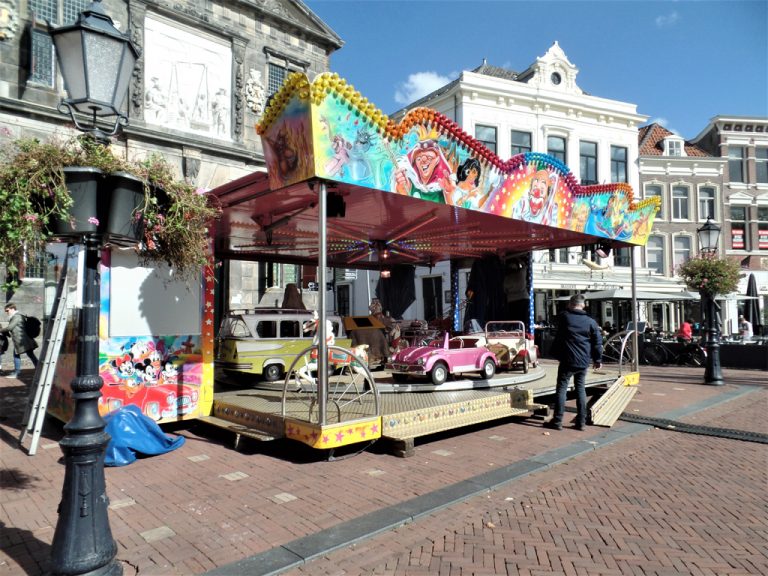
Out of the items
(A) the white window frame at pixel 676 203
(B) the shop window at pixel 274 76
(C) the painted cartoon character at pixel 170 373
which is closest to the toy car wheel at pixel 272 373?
(C) the painted cartoon character at pixel 170 373

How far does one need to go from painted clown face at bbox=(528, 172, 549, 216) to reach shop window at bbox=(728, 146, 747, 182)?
2765 cm

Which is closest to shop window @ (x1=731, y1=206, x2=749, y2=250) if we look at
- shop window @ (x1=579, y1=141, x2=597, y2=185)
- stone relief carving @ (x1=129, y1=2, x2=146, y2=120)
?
shop window @ (x1=579, y1=141, x2=597, y2=185)

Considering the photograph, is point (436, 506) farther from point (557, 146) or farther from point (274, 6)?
point (557, 146)

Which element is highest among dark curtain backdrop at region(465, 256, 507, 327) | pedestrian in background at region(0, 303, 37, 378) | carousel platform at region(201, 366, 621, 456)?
dark curtain backdrop at region(465, 256, 507, 327)

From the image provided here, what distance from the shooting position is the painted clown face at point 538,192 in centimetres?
789

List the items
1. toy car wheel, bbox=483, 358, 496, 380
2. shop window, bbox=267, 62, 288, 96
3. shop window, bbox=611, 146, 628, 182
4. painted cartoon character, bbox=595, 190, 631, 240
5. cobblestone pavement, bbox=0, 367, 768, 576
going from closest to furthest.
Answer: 1. cobblestone pavement, bbox=0, 367, 768, 576
2. toy car wheel, bbox=483, 358, 496, 380
3. painted cartoon character, bbox=595, 190, 631, 240
4. shop window, bbox=267, 62, 288, 96
5. shop window, bbox=611, 146, 628, 182

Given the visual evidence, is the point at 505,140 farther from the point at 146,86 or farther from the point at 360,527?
the point at 360,527

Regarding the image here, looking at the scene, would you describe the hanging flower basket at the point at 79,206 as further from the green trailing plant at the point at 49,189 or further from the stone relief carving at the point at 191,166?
the stone relief carving at the point at 191,166

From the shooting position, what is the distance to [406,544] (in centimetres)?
381

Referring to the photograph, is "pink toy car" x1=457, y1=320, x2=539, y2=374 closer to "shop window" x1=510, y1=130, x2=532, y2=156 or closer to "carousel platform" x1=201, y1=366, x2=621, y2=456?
"carousel platform" x1=201, y1=366, x2=621, y2=456

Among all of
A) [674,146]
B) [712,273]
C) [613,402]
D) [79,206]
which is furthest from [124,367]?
[674,146]

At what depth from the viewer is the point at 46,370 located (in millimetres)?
6293

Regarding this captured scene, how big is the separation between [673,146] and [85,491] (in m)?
33.0

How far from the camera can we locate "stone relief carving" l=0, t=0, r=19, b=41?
12648 mm
